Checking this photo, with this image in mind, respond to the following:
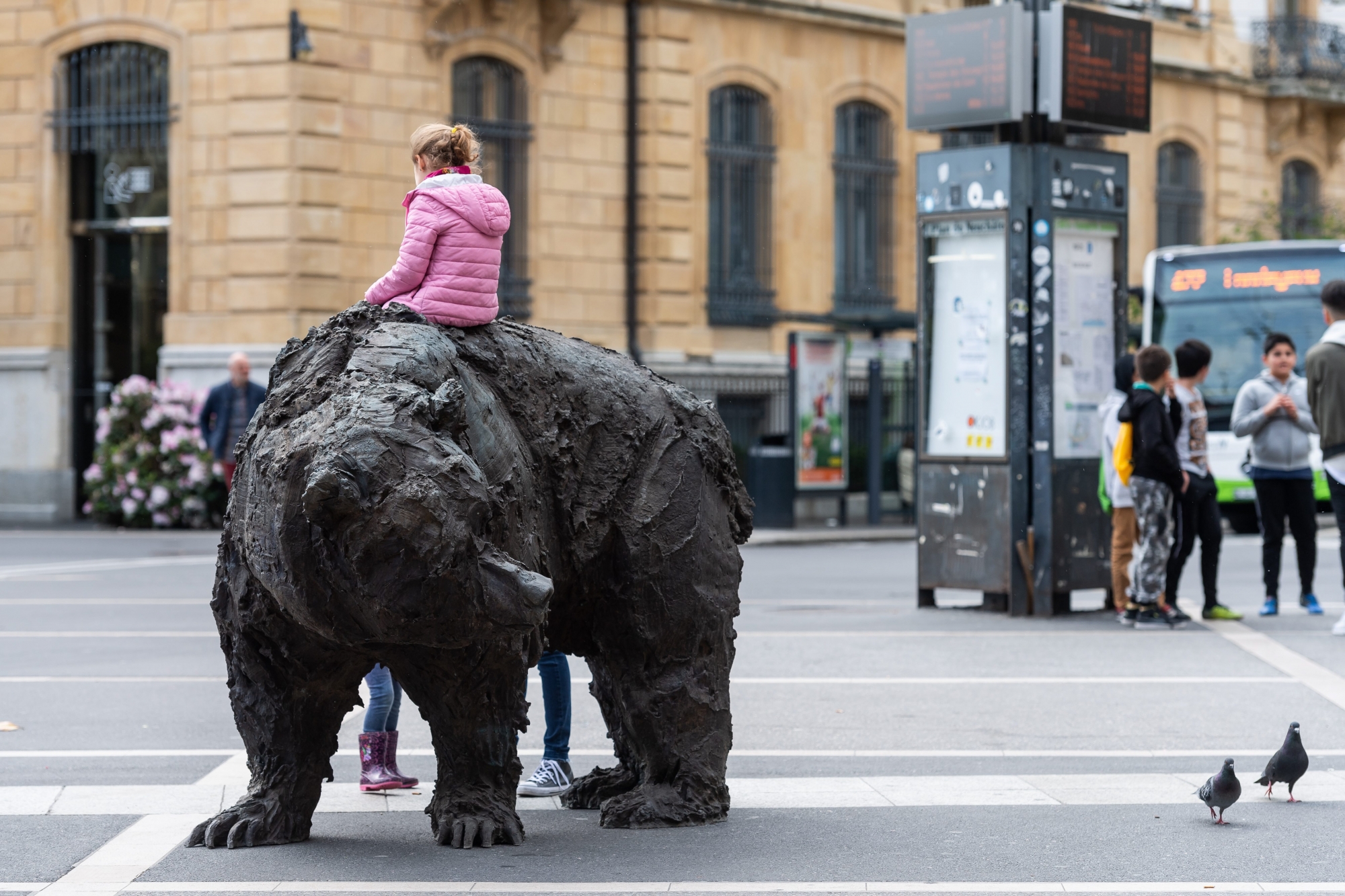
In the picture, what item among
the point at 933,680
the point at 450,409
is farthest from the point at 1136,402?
the point at 450,409

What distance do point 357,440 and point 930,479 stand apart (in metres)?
9.05

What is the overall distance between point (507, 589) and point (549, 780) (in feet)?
7.31

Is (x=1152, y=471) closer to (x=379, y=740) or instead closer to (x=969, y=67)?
(x=969, y=67)

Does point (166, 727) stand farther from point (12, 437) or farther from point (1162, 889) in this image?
point (12, 437)

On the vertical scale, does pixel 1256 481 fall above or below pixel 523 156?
below

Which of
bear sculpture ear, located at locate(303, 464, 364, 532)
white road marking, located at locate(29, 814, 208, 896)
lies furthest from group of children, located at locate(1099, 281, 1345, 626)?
bear sculpture ear, located at locate(303, 464, 364, 532)

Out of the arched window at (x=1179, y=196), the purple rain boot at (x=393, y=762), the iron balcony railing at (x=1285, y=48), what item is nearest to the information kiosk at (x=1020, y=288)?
the purple rain boot at (x=393, y=762)

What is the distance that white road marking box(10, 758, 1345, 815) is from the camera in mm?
6910

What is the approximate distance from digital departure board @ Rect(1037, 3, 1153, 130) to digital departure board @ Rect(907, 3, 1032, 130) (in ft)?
0.50

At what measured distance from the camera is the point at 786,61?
2753 centimetres

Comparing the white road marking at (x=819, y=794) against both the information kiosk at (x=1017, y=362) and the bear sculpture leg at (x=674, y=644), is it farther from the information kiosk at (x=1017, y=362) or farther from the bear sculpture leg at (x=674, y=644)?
the information kiosk at (x=1017, y=362)

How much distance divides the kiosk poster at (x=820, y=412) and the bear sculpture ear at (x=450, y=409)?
18.2 metres

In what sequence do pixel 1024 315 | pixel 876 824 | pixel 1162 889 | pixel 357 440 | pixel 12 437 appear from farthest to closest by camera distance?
1. pixel 12 437
2. pixel 1024 315
3. pixel 876 824
4. pixel 1162 889
5. pixel 357 440

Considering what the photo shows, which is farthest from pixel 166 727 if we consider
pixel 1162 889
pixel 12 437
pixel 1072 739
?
pixel 12 437
